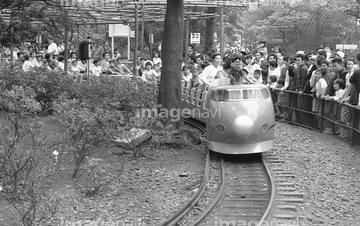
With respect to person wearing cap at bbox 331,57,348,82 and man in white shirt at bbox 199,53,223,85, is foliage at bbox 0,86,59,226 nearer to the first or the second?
man in white shirt at bbox 199,53,223,85

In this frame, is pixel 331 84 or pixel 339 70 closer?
pixel 339 70

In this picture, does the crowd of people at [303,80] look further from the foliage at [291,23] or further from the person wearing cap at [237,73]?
the foliage at [291,23]

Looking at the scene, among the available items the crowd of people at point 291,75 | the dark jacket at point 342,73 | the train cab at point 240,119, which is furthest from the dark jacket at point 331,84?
the train cab at point 240,119

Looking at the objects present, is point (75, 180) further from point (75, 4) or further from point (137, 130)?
point (75, 4)

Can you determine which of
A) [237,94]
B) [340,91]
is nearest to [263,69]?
[340,91]

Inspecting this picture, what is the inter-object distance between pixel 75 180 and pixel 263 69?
12469mm

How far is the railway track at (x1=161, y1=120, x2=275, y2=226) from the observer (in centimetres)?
896

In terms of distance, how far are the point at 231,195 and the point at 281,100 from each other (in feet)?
31.7

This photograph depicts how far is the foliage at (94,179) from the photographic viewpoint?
977 centimetres

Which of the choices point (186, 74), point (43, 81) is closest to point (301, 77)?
point (186, 74)

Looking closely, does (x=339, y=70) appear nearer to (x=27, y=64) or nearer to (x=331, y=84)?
(x=331, y=84)

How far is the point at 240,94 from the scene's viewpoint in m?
12.8

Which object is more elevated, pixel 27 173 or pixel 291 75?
pixel 291 75

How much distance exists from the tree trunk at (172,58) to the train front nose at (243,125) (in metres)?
2.96
